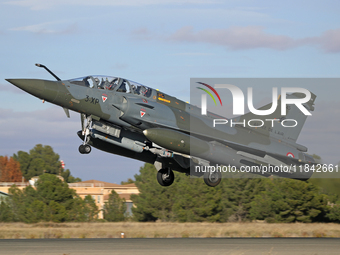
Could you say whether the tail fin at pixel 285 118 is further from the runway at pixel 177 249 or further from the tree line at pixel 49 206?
the tree line at pixel 49 206

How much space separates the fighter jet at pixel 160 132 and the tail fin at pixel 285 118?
0.33m

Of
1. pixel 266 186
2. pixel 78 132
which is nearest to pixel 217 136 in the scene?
pixel 78 132

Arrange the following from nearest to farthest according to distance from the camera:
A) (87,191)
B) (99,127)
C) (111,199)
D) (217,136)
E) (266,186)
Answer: (99,127)
(217,136)
(266,186)
(111,199)
(87,191)

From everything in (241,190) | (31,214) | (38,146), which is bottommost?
(31,214)

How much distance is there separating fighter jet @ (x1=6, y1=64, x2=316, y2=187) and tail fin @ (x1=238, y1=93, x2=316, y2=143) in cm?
33

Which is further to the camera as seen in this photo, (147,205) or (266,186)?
(147,205)

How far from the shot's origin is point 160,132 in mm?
18250

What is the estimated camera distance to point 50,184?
60.8 metres

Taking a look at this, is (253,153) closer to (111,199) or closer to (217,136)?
(217,136)

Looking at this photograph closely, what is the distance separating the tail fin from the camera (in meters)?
23.7

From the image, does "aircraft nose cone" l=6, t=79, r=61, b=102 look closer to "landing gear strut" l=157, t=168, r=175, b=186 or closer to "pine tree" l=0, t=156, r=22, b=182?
"landing gear strut" l=157, t=168, r=175, b=186

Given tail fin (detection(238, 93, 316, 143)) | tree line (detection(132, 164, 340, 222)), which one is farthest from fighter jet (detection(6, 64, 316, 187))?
tree line (detection(132, 164, 340, 222))

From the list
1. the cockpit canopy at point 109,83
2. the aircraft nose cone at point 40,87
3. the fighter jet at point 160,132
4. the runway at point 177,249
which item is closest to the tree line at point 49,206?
the runway at point 177,249

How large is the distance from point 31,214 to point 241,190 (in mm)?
27020
